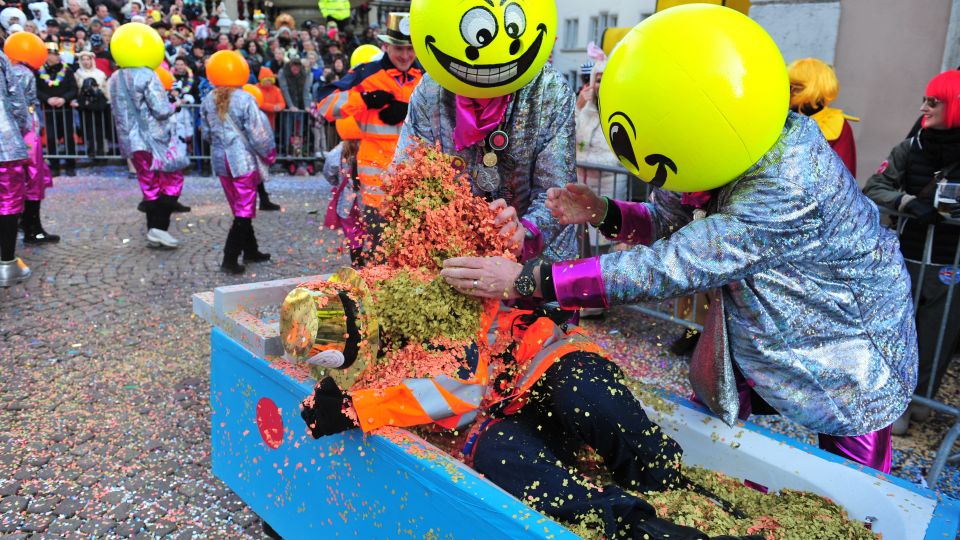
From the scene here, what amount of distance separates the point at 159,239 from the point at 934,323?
6.24 metres

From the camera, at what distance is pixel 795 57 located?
22.4ft

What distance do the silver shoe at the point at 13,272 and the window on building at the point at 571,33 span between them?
1501 centimetres

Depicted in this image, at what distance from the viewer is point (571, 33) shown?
18672 mm

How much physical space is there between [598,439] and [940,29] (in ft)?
18.5

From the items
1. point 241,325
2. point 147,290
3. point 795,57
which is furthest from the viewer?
point 795,57

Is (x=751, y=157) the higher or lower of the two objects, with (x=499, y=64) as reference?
lower

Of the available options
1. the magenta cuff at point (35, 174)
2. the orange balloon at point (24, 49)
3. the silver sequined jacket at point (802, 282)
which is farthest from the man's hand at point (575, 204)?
the orange balloon at point (24, 49)

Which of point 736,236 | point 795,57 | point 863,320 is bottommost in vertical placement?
point 863,320

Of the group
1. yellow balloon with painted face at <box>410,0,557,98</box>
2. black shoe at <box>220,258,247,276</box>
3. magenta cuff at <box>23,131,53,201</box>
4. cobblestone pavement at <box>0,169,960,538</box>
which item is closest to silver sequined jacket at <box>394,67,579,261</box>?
yellow balloon with painted face at <box>410,0,557,98</box>

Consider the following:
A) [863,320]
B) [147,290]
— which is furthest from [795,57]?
[147,290]

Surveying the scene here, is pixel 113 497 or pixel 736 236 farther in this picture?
pixel 113 497

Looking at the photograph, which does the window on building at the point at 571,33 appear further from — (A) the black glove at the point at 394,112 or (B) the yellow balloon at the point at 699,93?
(B) the yellow balloon at the point at 699,93

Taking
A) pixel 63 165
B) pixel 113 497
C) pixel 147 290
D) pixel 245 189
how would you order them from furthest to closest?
1. pixel 63 165
2. pixel 245 189
3. pixel 147 290
4. pixel 113 497

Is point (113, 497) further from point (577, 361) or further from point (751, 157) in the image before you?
point (751, 157)
